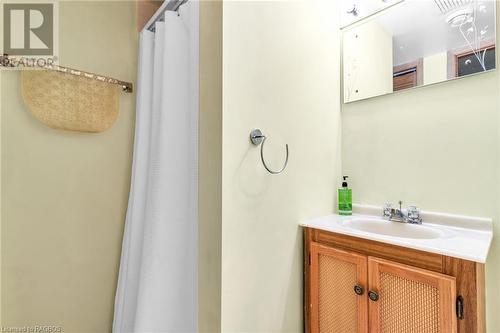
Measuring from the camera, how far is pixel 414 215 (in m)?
1.20

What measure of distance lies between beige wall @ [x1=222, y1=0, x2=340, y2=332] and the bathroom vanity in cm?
12

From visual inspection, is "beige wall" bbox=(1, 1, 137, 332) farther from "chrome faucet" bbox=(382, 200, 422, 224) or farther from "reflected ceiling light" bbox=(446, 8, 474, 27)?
"reflected ceiling light" bbox=(446, 8, 474, 27)

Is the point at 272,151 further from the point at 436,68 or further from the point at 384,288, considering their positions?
the point at 436,68

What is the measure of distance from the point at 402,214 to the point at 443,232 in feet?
0.62

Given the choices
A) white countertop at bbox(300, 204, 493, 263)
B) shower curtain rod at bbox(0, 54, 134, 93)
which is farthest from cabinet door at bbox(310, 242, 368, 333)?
shower curtain rod at bbox(0, 54, 134, 93)

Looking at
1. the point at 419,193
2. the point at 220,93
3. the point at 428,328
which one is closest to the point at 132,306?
the point at 220,93

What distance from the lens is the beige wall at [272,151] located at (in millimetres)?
931

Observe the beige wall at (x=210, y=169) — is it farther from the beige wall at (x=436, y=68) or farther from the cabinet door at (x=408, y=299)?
the beige wall at (x=436, y=68)

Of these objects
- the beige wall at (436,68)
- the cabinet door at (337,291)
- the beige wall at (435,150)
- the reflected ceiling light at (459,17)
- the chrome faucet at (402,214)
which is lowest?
the cabinet door at (337,291)

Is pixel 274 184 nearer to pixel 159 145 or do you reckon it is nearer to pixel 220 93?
pixel 220 93

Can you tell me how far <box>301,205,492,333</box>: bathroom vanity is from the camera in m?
0.79

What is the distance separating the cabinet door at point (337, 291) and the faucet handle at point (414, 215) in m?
0.41

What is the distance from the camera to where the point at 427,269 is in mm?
857

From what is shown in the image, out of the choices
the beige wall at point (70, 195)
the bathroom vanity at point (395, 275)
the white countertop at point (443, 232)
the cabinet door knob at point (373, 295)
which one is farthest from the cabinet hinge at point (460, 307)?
the beige wall at point (70, 195)
